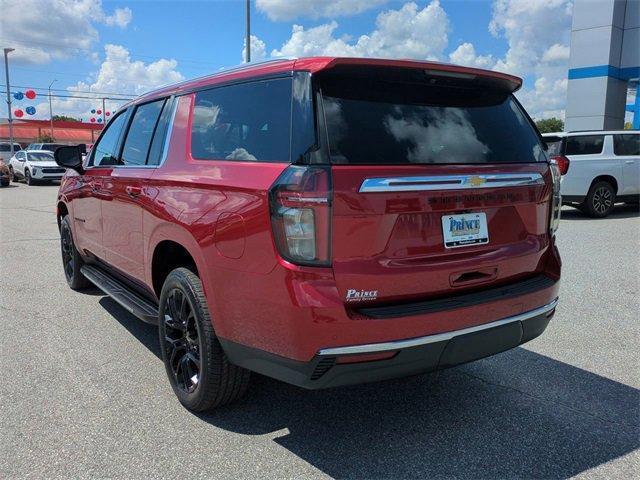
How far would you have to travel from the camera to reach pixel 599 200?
1183cm

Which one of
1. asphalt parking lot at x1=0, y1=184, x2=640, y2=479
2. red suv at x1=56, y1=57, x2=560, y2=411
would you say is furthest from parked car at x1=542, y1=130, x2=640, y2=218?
→ red suv at x1=56, y1=57, x2=560, y2=411

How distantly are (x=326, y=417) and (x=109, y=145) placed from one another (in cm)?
321

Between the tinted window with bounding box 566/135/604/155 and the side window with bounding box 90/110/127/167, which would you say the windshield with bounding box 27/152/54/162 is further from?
the side window with bounding box 90/110/127/167

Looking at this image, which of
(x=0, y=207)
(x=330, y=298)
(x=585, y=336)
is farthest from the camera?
(x=0, y=207)

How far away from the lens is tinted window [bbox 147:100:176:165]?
3676 millimetres

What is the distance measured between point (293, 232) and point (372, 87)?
2.82 feet

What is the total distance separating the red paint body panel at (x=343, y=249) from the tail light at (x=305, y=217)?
0.12 feet

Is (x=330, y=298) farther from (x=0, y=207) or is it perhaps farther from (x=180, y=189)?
(x=0, y=207)

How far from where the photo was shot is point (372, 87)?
8.84ft

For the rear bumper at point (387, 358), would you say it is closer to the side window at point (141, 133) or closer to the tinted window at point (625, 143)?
the side window at point (141, 133)

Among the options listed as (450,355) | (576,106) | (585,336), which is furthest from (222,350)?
(576,106)

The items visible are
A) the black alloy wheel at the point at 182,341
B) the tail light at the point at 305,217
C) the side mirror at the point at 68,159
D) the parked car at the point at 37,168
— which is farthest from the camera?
the parked car at the point at 37,168

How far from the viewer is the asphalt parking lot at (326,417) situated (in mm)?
2715

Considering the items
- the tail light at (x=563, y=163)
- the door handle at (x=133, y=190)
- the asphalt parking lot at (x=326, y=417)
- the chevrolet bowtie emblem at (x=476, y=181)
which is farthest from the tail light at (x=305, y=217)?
the tail light at (x=563, y=163)
